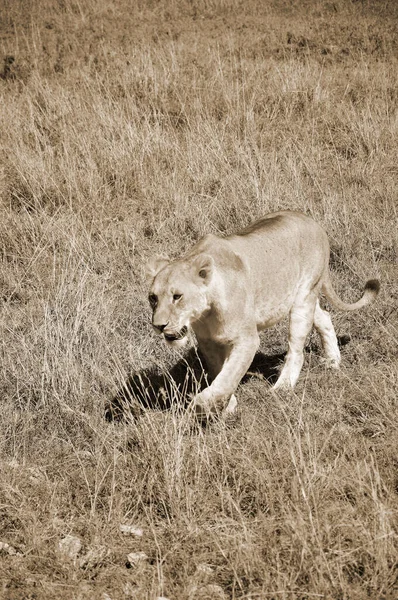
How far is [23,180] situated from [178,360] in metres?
3.59

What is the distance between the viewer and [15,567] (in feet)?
9.41

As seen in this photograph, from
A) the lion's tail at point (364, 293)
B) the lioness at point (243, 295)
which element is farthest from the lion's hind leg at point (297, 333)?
the lion's tail at point (364, 293)

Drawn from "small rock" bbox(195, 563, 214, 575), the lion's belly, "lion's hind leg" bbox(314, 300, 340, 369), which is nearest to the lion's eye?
the lion's belly

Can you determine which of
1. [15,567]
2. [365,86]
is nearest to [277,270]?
[15,567]

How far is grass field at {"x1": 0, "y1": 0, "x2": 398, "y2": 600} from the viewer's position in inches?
112

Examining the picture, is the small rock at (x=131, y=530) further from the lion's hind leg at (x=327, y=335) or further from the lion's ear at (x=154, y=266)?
the lion's hind leg at (x=327, y=335)

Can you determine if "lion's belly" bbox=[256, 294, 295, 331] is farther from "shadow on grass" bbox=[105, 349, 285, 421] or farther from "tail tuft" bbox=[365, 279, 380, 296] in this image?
"tail tuft" bbox=[365, 279, 380, 296]

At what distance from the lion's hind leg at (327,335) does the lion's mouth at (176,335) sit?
1.49 metres

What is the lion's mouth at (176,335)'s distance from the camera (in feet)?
11.8

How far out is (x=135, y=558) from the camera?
2.90m

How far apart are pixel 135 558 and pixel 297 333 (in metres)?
2.22

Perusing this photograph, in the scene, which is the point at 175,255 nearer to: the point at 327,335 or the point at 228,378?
the point at 327,335

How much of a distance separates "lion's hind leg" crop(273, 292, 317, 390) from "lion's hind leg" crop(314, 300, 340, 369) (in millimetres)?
195

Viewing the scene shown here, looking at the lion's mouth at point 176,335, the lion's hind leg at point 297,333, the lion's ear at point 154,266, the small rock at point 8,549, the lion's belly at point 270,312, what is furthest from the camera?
the lion's hind leg at point 297,333
